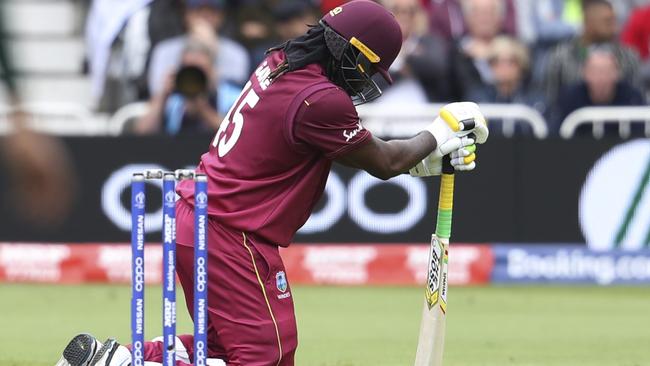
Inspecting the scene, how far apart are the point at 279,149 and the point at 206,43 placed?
23.1 feet

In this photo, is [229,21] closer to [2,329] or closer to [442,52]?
[442,52]

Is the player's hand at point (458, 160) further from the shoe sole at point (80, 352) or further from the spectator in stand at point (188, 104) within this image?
the spectator in stand at point (188, 104)

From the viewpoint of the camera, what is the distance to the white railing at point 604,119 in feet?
42.0

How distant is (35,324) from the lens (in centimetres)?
991

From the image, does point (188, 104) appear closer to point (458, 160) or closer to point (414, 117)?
point (414, 117)

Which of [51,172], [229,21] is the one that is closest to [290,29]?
[229,21]

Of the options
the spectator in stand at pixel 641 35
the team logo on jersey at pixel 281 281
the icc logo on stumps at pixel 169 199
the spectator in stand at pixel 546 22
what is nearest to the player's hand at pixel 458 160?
the team logo on jersey at pixel 281 281

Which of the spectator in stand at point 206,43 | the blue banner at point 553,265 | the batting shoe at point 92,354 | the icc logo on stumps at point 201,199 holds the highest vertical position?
the spectator in stand at point 206,43

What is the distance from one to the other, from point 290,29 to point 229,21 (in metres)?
1.21

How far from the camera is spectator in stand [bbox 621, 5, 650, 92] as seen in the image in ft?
47.9

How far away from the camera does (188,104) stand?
12.9 metres

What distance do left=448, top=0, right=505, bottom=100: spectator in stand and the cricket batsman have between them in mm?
6683

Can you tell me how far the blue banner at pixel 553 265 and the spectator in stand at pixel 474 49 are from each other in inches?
63.6

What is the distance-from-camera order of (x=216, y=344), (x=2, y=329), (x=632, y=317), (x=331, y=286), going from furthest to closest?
(x=331, y=286) < (x=632, y=317) < (x=2, y=329) < (x=216, y=344)
